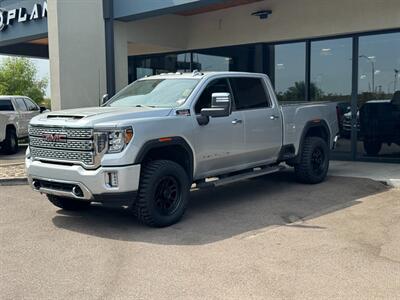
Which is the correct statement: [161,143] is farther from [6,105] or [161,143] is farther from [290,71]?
[6,105]

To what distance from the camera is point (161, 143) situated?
21.1 ft

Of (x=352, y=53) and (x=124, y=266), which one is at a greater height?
(x=352, y=53)

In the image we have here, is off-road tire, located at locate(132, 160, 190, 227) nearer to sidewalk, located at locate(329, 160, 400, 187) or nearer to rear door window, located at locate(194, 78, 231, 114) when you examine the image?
rear door window, located at locate(194, 78, 231, 114)

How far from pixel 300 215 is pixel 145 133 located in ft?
8.33

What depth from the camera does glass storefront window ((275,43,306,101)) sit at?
41.9ft

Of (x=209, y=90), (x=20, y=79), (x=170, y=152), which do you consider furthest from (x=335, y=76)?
(x=20, y=79)

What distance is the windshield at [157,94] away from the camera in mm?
7184

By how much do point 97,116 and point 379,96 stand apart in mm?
7494

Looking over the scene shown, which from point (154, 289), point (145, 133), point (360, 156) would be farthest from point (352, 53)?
point (154, 289)

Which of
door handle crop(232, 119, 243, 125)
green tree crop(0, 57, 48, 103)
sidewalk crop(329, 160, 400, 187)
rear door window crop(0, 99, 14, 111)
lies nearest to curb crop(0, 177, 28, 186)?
door handle crop(232, 119, 243, 125)

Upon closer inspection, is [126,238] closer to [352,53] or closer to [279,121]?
[279,121]

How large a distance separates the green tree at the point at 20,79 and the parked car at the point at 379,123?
23218 mm

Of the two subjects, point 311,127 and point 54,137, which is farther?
point 311,127

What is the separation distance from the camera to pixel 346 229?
20.9 feet
